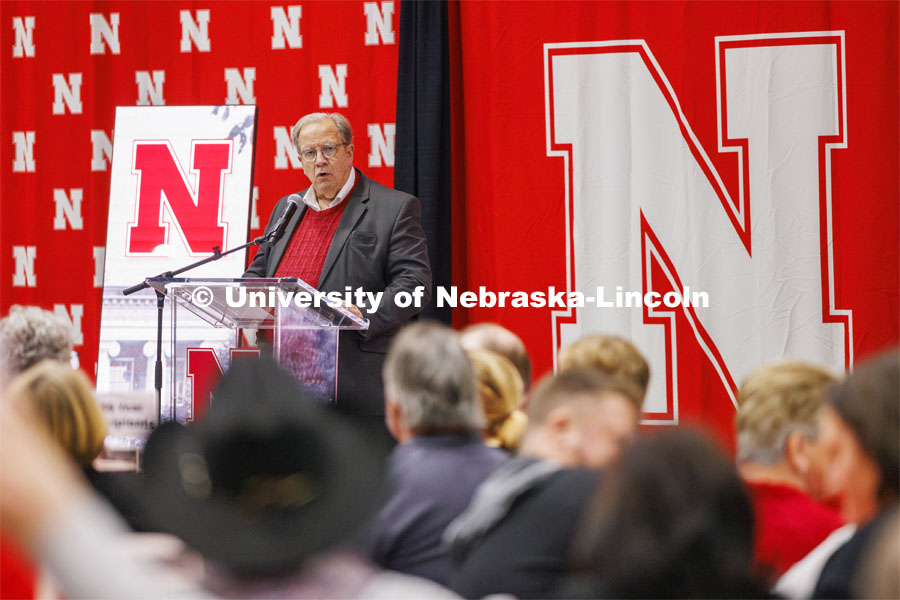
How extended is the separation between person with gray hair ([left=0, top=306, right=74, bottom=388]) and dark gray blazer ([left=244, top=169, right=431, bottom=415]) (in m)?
1.16

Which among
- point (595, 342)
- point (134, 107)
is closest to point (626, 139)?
point (134, 107)

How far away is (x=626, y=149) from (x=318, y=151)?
182cm

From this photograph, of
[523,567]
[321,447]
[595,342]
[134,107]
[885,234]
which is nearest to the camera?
[321,447]

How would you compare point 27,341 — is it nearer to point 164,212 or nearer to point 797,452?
point 797,452

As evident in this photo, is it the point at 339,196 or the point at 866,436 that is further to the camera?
the point at 339,196

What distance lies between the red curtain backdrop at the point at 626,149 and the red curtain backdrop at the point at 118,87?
51 cm

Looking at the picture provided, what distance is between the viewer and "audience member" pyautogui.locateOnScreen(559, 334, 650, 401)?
2.54 metres

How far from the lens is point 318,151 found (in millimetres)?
4277

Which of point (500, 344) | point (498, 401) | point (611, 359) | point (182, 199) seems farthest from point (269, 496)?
point (182, 199)

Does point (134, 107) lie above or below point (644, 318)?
above

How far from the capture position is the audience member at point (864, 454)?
4.83 feet

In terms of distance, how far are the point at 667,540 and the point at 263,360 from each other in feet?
1.54

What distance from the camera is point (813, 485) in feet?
6.10

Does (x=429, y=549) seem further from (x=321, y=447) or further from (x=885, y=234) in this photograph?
(x=885, y=234)
